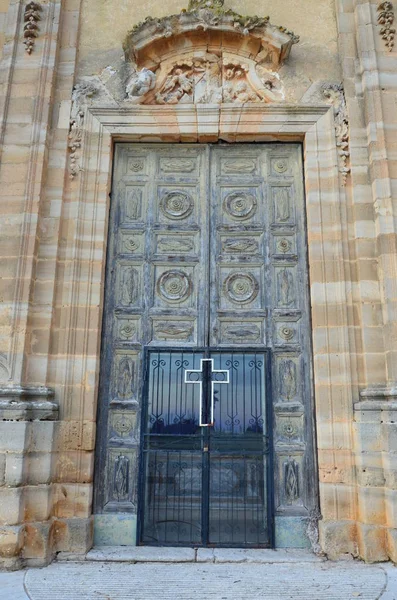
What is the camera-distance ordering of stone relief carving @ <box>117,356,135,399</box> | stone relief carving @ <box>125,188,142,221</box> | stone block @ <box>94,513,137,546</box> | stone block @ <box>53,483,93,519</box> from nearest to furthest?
stone block @ <box>53,483,93,519</box> < stone block @ <box>94,513,137,546</box> < stone relief carving @ <box>117,356,135,399</box> < stone relief carving @ <box>125,188,142,221</box>

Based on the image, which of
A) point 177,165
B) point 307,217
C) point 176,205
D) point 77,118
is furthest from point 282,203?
point 77,118

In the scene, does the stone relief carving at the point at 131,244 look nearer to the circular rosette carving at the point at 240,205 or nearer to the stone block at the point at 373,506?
the circular rosette carving at the point at 240,205

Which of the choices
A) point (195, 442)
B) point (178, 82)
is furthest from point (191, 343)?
point (178, 82)

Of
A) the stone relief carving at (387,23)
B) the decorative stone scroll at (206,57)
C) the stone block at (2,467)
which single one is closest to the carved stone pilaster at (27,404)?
the stone block at (2,467)

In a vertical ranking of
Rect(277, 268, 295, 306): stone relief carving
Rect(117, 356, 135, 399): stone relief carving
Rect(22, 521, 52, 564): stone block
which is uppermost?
Rect(277, 268, 295, 306): stone relief carving

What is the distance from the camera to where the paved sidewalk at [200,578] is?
13.2ft

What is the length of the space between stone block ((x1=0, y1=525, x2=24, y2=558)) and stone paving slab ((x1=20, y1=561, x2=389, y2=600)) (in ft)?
0.83

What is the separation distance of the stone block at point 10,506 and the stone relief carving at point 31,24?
17.2 ft

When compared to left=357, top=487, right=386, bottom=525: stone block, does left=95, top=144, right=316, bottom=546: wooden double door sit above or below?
above

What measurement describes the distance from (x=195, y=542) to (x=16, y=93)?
5.66 m

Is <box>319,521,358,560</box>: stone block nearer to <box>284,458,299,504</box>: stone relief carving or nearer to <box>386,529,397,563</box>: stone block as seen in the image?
<box>386,529,397,563</box>: stone block

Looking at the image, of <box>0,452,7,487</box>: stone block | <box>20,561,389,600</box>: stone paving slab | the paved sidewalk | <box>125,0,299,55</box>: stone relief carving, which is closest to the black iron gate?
the paved sidewalk

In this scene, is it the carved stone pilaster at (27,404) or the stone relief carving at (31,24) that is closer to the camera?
the carved stone pilaster at (27,404)

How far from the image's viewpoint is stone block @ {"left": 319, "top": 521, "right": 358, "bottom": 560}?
4.91 metres
